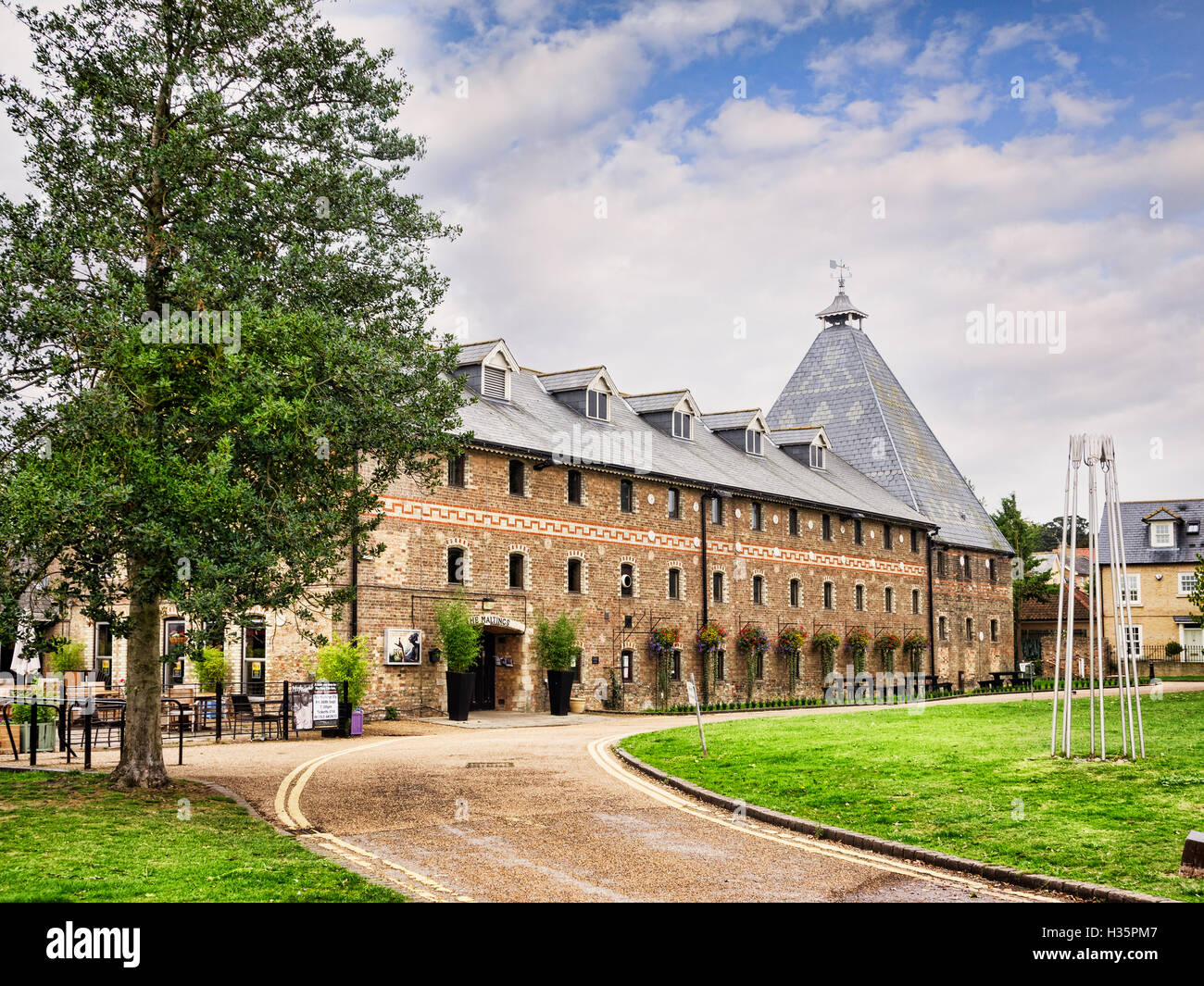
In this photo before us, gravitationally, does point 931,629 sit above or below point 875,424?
below

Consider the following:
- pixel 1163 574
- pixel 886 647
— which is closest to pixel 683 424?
pixel 886 647

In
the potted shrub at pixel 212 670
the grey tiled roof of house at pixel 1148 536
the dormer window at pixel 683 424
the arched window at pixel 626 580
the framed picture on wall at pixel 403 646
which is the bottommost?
the potted shrub at pixel 212 670

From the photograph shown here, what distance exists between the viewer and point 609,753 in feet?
64.4

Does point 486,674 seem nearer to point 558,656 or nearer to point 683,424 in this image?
point 558,656

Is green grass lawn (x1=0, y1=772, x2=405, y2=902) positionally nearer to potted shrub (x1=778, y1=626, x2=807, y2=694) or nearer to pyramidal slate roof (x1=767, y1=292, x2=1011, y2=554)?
potted shrub (x1=778, y1=626, x2=807, y2=694)

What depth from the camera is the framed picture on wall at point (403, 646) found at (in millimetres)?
28000

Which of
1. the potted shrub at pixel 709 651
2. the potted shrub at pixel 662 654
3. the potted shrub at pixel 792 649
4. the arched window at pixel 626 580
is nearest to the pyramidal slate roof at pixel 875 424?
the potted shrub at pixel 792 649

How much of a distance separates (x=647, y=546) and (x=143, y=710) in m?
23.2

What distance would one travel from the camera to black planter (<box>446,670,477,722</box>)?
28234 mm

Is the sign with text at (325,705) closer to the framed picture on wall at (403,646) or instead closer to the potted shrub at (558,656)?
the framed picture on wall at (403,646)

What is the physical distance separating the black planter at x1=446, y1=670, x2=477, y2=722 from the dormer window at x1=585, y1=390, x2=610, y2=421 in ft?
40.3

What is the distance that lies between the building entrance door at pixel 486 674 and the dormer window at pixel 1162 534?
1791 inches

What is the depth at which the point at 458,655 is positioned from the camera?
28.3 m

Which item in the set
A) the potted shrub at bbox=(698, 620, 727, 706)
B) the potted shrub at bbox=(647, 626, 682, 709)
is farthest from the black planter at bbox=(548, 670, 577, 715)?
the potted shrub at bbox=(698, 620, 727, 706)
